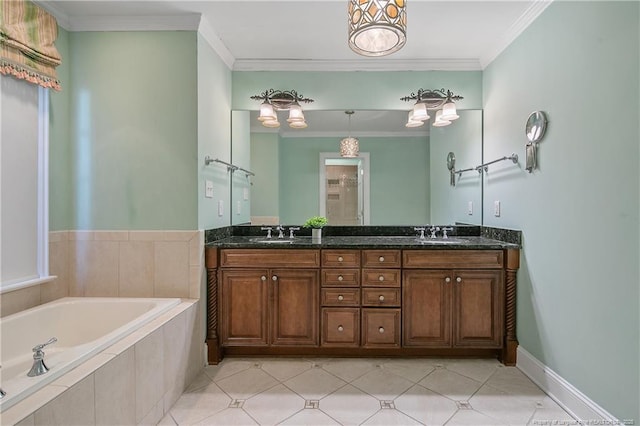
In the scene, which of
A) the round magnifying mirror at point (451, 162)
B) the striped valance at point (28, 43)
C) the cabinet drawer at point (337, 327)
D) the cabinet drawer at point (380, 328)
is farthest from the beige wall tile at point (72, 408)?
the round magnifying mirror at point (451, 162)

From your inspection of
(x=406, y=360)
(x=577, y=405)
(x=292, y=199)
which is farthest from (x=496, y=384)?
(x=292, y=199)

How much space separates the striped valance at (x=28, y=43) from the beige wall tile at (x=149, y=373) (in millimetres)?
1651

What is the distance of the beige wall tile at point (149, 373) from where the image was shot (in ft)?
4.99

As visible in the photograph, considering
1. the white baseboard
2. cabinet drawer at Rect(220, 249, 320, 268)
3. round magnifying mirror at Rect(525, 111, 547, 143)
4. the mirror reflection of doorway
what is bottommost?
the white baseboard

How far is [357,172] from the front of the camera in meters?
2.90

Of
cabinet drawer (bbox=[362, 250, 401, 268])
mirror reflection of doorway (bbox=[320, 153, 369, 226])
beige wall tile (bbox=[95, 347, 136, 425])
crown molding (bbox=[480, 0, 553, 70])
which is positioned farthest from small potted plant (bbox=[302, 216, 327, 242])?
crown molding (bbox=[480, 0, 553, 70])

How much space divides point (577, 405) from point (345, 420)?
3.98ft

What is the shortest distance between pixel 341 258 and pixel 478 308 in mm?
1033

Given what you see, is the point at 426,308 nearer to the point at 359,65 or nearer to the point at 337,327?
the point at 337,327

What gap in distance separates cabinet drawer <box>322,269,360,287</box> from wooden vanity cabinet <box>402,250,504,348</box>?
372 mm

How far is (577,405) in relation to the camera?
5.48 ft

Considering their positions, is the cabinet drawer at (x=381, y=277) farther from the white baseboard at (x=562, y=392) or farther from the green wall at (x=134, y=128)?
the green wall at (x=134, y=128)

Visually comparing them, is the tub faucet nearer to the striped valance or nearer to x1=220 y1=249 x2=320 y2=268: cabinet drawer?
x1=220 y1=249 x2=320 y2=268: cabinet drawer

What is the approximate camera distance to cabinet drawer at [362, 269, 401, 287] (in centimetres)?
229
